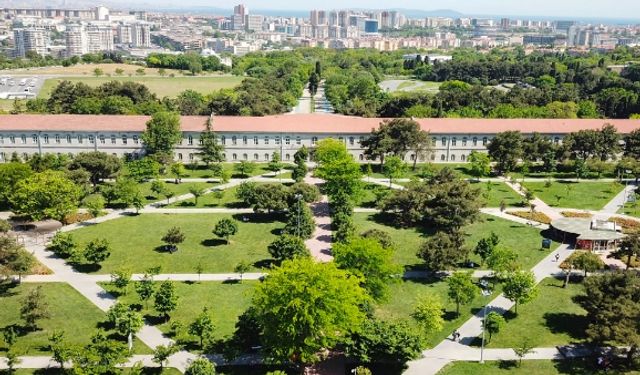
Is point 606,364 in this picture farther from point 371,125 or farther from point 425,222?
point 371,125

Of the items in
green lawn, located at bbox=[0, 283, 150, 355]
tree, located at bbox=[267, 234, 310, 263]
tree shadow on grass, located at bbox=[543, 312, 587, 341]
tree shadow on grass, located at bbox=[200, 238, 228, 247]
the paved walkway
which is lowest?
tree shadow on grass, located at bbox=[543, 312, 587, 341]

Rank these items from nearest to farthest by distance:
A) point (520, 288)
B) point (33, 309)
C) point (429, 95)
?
point (33, 309), point (520, 288), point (429, 95)

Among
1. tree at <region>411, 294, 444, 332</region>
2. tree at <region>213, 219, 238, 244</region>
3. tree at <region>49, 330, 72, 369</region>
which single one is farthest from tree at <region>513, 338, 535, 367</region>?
tree at <region>213, 219, 238, 244</region>

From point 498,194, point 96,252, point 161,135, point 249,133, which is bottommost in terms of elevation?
point 498,194

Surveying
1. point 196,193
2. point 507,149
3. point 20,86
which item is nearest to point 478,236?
point 507,149

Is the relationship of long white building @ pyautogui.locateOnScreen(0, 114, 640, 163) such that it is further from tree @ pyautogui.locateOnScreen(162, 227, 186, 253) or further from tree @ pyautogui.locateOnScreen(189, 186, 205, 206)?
tree @ pyautogui.locateOnScreen(162, 227, 186, 253)

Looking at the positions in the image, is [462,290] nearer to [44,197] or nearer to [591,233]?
[591,233]

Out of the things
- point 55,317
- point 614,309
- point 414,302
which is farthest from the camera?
point 414,302

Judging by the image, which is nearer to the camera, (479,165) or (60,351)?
(60,351)
